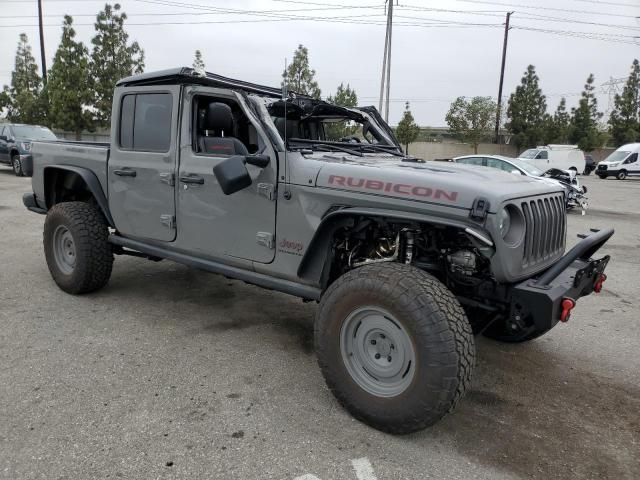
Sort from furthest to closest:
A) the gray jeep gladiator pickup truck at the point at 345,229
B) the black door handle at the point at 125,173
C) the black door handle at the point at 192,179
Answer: the black door handle at the point at 125,173, the black door handle at the point at 192,179, the gray jeep gladiator pickup truck at the point at 345,229

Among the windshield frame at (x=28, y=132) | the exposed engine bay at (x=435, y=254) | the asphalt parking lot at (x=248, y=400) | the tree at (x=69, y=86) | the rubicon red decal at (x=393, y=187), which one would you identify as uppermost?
the tree at (x=69, y=86)

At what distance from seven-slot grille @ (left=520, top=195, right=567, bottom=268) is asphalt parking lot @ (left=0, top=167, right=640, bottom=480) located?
0.97 metres

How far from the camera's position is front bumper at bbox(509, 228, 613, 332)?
2680 mm

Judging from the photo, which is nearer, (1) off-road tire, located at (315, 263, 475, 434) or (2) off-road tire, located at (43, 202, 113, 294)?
(1) off-road tire, located at (315, 263, 475, 434)

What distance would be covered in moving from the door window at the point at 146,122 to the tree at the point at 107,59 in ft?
74.0

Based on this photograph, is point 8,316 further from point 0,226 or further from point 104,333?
point 0,226

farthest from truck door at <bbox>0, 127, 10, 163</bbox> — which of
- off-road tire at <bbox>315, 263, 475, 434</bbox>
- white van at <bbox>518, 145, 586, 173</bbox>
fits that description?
white van at <bbox>518, 145, 586, 173</bbox>

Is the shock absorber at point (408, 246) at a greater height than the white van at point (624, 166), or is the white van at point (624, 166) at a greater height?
the white van at point (624, 166)

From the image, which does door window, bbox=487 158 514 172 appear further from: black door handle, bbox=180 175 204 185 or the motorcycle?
black door handle, bbox=180 175 204 185

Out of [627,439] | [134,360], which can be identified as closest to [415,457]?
[627,439]

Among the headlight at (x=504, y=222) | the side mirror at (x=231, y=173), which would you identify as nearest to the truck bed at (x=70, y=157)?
the side mirror at (x=231, y=173)

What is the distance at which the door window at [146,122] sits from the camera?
405cm

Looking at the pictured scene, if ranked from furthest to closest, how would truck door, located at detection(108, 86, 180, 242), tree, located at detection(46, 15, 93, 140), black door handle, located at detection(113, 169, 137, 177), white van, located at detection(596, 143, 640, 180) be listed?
white van, located at detection(596, 143, 640, 180), tree, located at detection(46, 15, 93, 140), black door handle, located at detection(113, 169, 137, 177), truck door, located at detection(108, 86, 180, 242)

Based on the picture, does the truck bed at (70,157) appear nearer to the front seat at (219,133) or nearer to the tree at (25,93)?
the front seat at (219,133)
